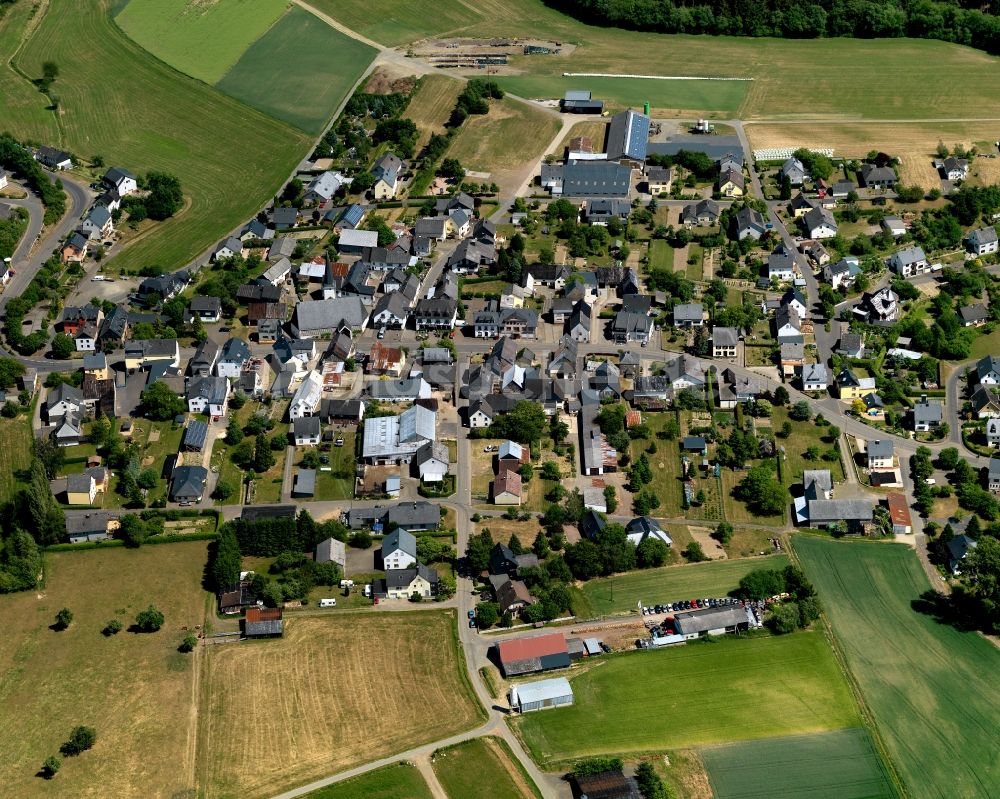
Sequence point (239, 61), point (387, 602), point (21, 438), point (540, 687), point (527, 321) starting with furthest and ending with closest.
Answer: point (239, 61), point (527, 321), point (21, 438), point (387, 602), point (540, 687)

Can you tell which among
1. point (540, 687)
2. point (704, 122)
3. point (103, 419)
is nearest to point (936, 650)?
point (540, 687)

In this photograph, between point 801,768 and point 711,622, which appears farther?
point 711,622

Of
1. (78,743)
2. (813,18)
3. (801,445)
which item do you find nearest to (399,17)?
(813,18)

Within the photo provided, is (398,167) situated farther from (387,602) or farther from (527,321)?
(387,602)

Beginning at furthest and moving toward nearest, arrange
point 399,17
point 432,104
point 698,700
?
point 399,17 → point 432,104 → point 698,700

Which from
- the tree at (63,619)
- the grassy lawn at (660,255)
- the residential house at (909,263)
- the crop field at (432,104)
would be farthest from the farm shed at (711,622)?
the crop field at (432,104)

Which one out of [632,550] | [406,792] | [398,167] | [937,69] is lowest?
[406,792]

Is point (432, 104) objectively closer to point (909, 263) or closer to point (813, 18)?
point (813, 18)
